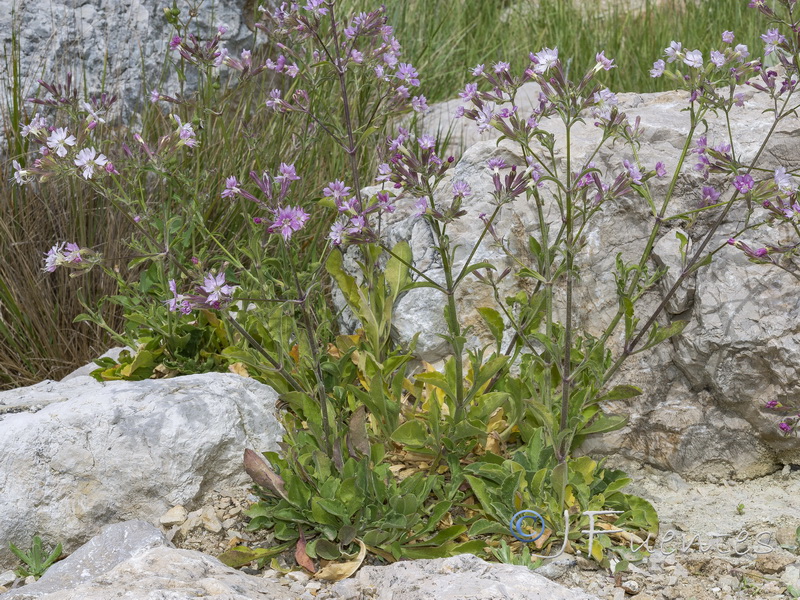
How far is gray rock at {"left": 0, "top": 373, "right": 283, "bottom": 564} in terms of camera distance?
8.82 feet

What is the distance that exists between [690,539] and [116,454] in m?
1.86

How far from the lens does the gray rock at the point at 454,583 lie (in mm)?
1851

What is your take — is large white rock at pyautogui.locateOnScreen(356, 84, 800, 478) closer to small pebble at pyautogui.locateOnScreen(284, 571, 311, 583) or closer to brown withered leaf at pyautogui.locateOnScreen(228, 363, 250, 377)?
brown withered leaf at pyautogui.locateOnScreen(228, 363, 250, 377)

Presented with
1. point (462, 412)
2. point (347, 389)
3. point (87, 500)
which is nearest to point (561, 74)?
point (462, 412)

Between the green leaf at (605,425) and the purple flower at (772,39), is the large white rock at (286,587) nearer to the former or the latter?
the green leaf at (605,425)

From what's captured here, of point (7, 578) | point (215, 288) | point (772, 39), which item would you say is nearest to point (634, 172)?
point (772, 39)

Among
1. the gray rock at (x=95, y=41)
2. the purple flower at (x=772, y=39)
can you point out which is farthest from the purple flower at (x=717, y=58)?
the gray rock at (x=95, y=41)

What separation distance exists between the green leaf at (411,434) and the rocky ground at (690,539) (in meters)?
0.53

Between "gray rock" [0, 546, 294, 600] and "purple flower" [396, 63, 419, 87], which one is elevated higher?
"purple flower" [396, 63, 419, 87]

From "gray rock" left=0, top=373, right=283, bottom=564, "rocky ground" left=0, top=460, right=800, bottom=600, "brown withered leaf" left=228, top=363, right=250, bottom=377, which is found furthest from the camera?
"brown withered leaf" left=228, top=363, right=250, bottom=377

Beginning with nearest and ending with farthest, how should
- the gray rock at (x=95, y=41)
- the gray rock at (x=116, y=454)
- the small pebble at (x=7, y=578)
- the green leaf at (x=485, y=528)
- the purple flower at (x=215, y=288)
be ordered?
1. the purple flower at (x=215, y=288)
2. the green leaf at (x=485, y=528)
3. the small pebble at (x=7, y=578)
4. the gray rock at (x=116, y=454)
5. the gray rock at (x=95, y=41)

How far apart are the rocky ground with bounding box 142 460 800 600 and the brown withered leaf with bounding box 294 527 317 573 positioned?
31 mm

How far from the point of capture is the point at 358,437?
263cm

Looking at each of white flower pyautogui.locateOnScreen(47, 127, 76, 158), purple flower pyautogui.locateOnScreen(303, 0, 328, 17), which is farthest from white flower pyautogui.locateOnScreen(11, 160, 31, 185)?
purple flower pyautogui.locateOnScreen(303, 0, 328, 17)
